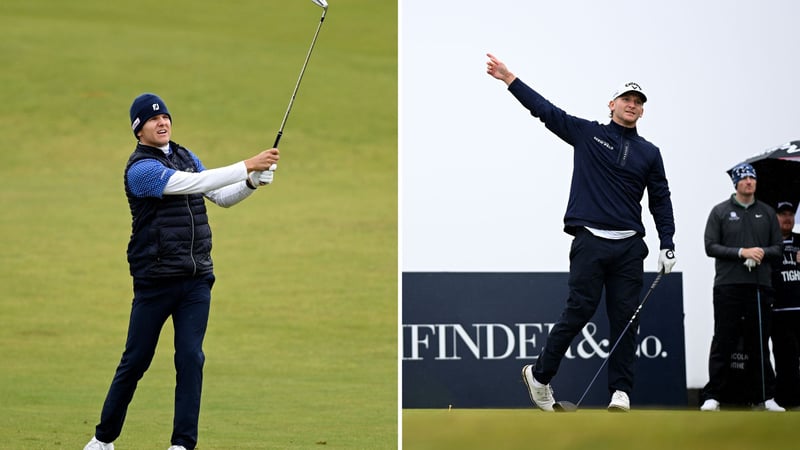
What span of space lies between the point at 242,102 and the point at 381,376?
13.0 feet

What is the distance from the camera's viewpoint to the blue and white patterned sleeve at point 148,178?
3.92 meters

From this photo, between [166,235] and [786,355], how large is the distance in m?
3.35

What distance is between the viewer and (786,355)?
5.92 meters

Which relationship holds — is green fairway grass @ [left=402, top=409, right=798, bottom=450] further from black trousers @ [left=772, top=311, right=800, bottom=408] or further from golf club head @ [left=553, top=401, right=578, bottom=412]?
black trousers @ [left=772, top=311, right=800, bottom=408]

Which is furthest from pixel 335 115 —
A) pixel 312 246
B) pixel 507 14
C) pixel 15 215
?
pixel 507 14

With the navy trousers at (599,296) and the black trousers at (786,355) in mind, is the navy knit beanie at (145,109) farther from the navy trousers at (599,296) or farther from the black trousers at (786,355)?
the black trousers at (786,355)

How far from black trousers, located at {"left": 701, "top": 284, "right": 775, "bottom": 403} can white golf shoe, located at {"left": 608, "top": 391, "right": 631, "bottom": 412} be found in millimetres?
1430

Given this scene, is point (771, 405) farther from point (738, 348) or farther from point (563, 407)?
point (563, 407)

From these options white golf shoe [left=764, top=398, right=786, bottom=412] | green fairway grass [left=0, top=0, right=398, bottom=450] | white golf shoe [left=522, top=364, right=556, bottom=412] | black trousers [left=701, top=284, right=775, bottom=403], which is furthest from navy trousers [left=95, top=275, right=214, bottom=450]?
white golf shoe [left=764, top=398, right=786, bottom=412]

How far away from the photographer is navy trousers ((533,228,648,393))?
14.9 feet

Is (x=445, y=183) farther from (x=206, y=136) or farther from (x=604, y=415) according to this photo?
(x=206, y=136)

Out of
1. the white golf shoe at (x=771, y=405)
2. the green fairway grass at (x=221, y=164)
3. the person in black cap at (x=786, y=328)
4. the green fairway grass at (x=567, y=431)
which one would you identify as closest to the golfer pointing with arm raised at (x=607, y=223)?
the green fairway grass at (x=567, y=431)

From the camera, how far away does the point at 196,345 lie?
402 cm

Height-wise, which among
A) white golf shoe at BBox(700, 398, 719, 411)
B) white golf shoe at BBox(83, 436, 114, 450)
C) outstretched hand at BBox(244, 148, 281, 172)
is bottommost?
white golf shoe at BBox(700, 398, 719, 411)
